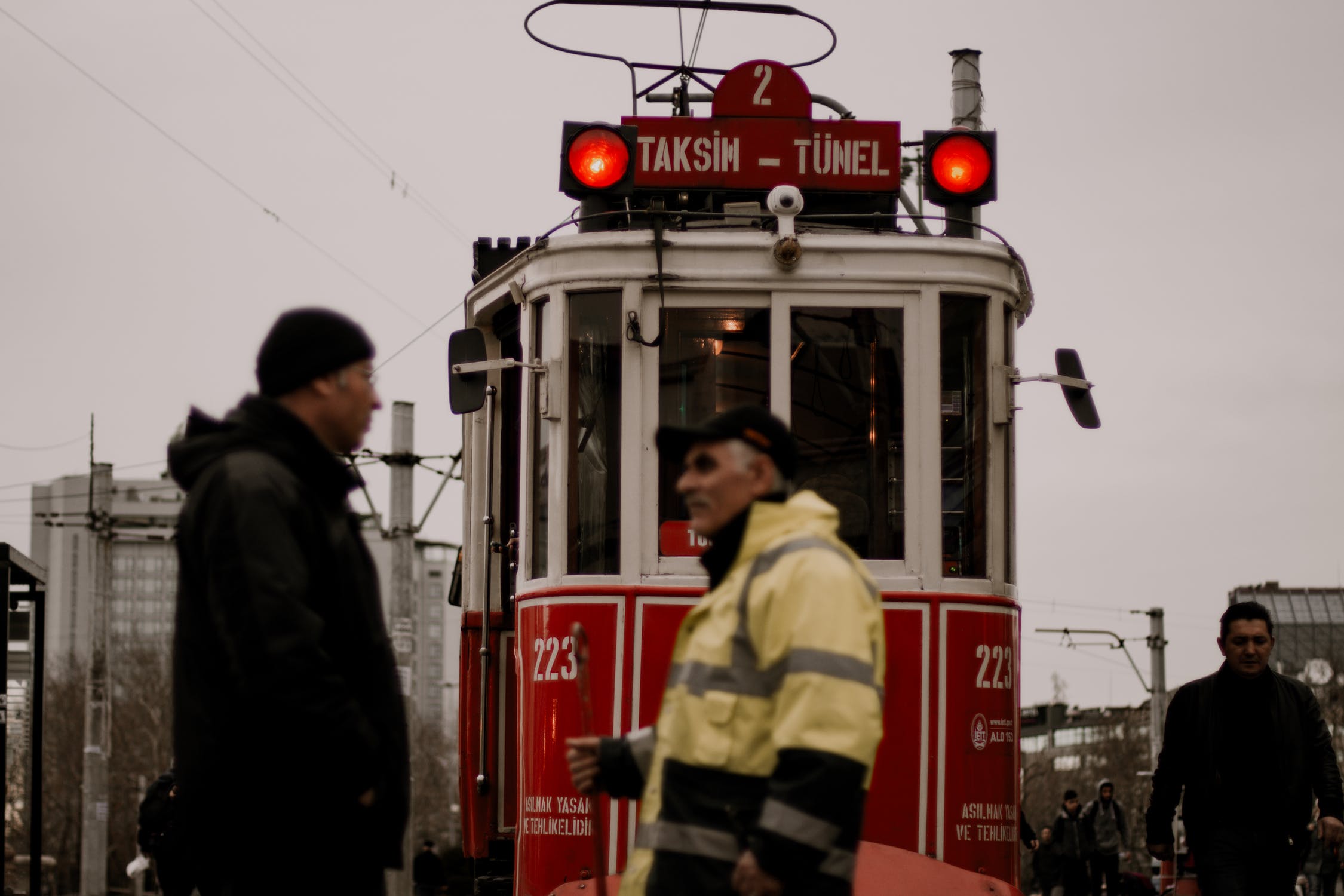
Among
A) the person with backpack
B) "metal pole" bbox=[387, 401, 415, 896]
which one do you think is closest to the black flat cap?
the person with backpack

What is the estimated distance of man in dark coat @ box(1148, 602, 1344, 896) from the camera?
6488mm

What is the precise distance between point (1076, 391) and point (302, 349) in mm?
4385

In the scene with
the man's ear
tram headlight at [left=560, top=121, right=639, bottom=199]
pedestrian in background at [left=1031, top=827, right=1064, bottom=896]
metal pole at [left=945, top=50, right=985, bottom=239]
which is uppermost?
metal pole at [left=945, top=50, right=985, bottom=239]

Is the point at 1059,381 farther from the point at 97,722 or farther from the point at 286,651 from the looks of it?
the point at 97,722

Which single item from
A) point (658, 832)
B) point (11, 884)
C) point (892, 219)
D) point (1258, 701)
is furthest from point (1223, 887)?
point (11, 884)

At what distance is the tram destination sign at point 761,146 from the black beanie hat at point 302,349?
12.3ft

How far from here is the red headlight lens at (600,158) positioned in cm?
705

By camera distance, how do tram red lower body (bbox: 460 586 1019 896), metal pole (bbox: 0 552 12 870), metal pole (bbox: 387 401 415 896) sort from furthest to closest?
metal pole (bbox: 387 401 415 896) → metal pole (bbox: 0 552 12 870) → tram red lower body (bbox: 460 586 1019 896)

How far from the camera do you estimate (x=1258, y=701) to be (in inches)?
262

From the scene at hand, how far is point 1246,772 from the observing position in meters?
6.56

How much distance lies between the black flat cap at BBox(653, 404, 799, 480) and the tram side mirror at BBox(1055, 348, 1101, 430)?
3738 millimetres

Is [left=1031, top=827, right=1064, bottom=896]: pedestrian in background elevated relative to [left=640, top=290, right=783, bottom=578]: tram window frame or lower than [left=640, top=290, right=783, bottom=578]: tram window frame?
lower

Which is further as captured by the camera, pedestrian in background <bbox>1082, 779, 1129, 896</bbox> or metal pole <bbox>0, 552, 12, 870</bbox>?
pedestrian in background <bbox>1082, 779, 1129, 896</bbox>

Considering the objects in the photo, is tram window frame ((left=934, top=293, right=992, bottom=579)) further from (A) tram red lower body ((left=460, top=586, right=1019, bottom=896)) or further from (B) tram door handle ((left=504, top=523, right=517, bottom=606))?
(B) tram door handle ((left=504, top=523, right=517, bottom=606))
